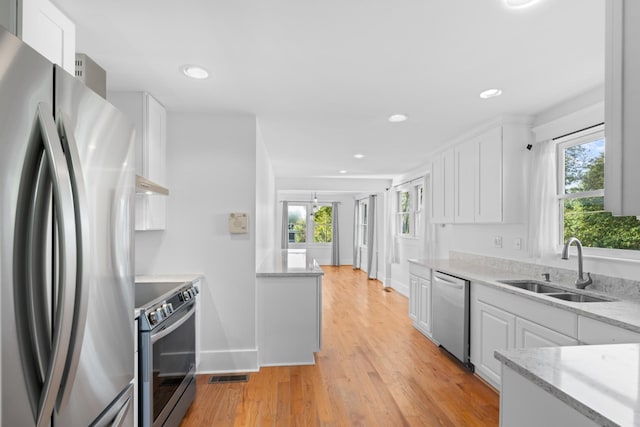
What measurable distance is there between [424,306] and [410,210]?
2.58 meters

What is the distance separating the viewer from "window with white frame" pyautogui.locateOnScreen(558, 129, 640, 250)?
8.25ft

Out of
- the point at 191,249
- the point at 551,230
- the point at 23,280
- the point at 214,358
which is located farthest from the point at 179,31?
the point at 551,230

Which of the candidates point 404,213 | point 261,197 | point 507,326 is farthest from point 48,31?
point 404,213

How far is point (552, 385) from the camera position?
3.14 ft

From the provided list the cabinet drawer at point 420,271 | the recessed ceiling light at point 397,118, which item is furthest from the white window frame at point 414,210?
the recessed ceiling light at point 397,118

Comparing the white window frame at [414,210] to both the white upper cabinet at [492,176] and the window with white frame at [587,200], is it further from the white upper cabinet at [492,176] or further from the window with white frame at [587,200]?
the window with white frame at [587,200]

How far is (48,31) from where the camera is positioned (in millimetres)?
1403

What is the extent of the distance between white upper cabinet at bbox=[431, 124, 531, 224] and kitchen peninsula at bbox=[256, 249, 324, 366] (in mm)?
1791

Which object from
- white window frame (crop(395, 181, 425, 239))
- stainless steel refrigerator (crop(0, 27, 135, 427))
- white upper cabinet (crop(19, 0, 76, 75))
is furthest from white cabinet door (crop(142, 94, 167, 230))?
white window frame (crop(395, 181, 425, 239))

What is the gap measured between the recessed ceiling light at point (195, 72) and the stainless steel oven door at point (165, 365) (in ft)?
5.15

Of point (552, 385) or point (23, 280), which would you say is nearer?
point (23, 280)

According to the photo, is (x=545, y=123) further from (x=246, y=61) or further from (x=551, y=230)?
(x=246, y=61)

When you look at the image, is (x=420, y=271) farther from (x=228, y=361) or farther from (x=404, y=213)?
(x=404, y=213)

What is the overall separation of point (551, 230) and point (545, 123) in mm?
943
